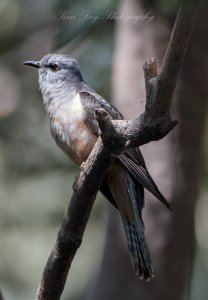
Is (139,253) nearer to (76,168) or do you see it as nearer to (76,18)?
(76,18)

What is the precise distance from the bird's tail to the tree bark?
91cm

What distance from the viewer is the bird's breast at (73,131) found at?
549 cm

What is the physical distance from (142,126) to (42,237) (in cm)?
496

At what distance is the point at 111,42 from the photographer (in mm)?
8133

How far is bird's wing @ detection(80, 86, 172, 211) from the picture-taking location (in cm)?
477

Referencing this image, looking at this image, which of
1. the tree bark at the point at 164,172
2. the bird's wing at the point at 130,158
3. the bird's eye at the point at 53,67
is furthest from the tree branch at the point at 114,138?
the bird's eye at the point at 53,67

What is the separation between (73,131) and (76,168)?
2.73 metres

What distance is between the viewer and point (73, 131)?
5547mm

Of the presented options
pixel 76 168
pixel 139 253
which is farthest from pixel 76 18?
pixel 76 168

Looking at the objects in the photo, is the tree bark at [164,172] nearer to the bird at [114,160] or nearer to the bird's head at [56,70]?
the bird's head at [56,70]

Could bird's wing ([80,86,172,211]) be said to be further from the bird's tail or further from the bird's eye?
the bird's eye

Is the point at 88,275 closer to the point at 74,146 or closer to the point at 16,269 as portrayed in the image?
the point at 16,269

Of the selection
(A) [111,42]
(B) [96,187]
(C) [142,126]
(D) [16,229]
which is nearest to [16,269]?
(D) [16,229]

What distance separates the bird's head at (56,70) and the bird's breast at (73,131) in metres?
0.55
